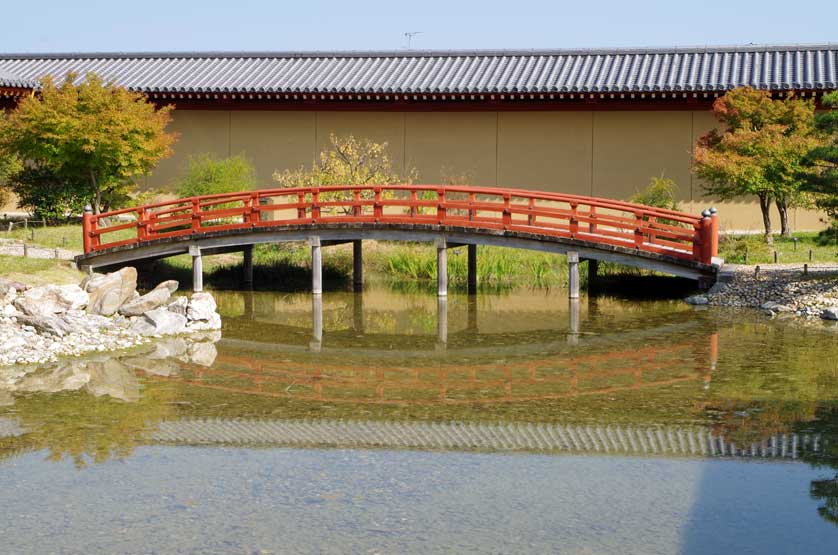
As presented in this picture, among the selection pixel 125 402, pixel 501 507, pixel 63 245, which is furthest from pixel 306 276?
pixel 501 507

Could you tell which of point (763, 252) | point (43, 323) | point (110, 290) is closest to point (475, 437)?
point (43, 323)

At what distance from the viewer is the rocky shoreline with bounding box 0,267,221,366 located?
1669 cm

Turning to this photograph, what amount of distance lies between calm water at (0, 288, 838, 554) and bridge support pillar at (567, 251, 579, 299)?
3008mm

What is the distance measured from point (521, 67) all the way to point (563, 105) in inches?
68.1

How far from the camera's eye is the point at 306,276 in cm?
2650

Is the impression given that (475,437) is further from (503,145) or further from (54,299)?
(503,145)

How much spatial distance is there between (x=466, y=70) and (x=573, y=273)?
997cm

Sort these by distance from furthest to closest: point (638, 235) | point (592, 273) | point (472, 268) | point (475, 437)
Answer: point (592, 273) < point (472, 268) < point (638, 235) < point (475, 437)

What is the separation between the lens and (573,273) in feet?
72.3

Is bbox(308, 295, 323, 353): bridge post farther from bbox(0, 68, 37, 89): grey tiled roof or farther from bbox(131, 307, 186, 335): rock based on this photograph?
bbox(0, 68, 37, 89): grey tiled roof

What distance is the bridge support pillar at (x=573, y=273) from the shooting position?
21766mm

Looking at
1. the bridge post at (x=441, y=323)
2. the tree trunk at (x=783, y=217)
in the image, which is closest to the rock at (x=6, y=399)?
the bridge post at (x=441, y=323)

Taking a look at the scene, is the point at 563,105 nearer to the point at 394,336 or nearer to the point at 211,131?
the point at 211,131

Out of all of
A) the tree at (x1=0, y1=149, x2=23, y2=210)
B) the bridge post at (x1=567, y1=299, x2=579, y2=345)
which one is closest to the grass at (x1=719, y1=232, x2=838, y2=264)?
the bridge post at (x1=567, y1=299, x2=579, y2=345)
